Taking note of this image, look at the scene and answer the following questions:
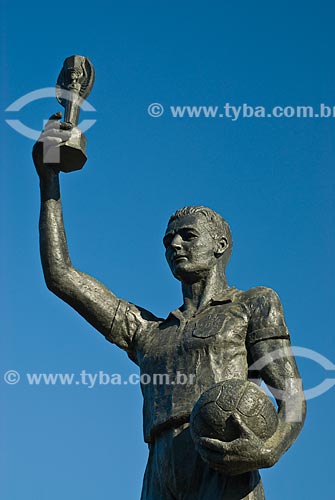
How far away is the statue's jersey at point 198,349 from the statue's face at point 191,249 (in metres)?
0.30

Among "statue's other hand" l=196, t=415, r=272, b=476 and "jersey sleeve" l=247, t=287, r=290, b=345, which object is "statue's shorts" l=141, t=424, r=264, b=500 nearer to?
"statue's other hand" l=196, t=415, r=272, b=476

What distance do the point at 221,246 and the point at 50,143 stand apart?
1681 mm

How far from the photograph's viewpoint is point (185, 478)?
28.0 feet

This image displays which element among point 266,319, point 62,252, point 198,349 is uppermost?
point 62,252

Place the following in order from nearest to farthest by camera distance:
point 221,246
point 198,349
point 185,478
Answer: point 185,478, point 198,349, point 221,246

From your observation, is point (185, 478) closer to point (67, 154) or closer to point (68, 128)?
point (67, 154)

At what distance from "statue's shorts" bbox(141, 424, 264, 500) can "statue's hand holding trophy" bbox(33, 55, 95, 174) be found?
7.93 feet

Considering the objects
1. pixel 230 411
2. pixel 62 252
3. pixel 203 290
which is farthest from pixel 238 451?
pixel 62 252

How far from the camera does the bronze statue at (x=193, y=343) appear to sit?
27.2 ft

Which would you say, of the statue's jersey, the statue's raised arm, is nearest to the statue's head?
the statue's jersey

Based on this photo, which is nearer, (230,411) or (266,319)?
(230,411)

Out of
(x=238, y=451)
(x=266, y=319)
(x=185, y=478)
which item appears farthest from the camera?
(x=266, y=319)

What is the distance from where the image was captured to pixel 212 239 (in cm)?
959

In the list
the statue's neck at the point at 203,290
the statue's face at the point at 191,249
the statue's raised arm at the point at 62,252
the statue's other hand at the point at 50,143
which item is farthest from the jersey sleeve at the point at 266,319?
the statue's other hand at the point at 50,143
